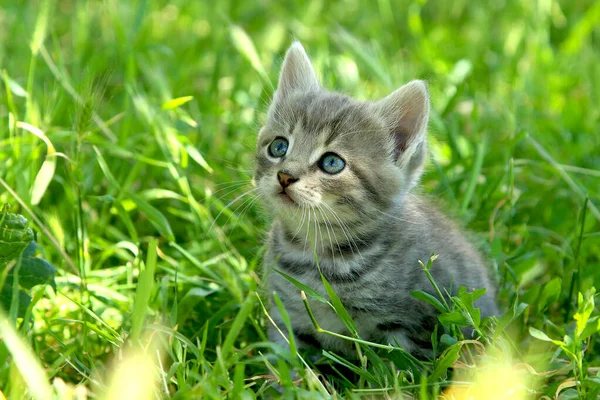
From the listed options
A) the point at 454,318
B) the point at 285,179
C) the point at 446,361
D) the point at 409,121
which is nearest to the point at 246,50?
the point at 409,121

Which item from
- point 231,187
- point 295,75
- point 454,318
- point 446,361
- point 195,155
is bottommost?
point 446,361

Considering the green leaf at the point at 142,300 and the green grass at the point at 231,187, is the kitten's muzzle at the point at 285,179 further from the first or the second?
the green leaf at the point at 142,300

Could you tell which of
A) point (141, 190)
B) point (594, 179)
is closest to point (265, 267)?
point (141, 190)

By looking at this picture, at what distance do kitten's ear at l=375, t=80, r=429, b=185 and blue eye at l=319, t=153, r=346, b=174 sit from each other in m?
0.27

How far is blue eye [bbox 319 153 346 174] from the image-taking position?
119 inches

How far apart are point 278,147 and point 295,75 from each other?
475mm

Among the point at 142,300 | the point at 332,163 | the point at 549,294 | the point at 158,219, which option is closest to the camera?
the point at 142,300

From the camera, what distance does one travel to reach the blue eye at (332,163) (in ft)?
9.91

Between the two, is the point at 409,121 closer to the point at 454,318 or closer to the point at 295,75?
the point at 295,75

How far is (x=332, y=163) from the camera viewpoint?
3.04m

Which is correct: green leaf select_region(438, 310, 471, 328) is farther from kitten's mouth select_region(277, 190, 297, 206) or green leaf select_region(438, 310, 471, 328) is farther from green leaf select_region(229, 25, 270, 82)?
green leaf select_region(229, 25, 270, 82)

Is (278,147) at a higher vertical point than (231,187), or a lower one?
higher

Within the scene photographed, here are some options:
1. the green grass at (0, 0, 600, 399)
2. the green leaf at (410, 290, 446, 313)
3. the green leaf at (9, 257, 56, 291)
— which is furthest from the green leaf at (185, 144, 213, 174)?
the green leaf at (410, 290, 446, 313)

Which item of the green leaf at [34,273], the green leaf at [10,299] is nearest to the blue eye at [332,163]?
the green leaf at [34,273]
